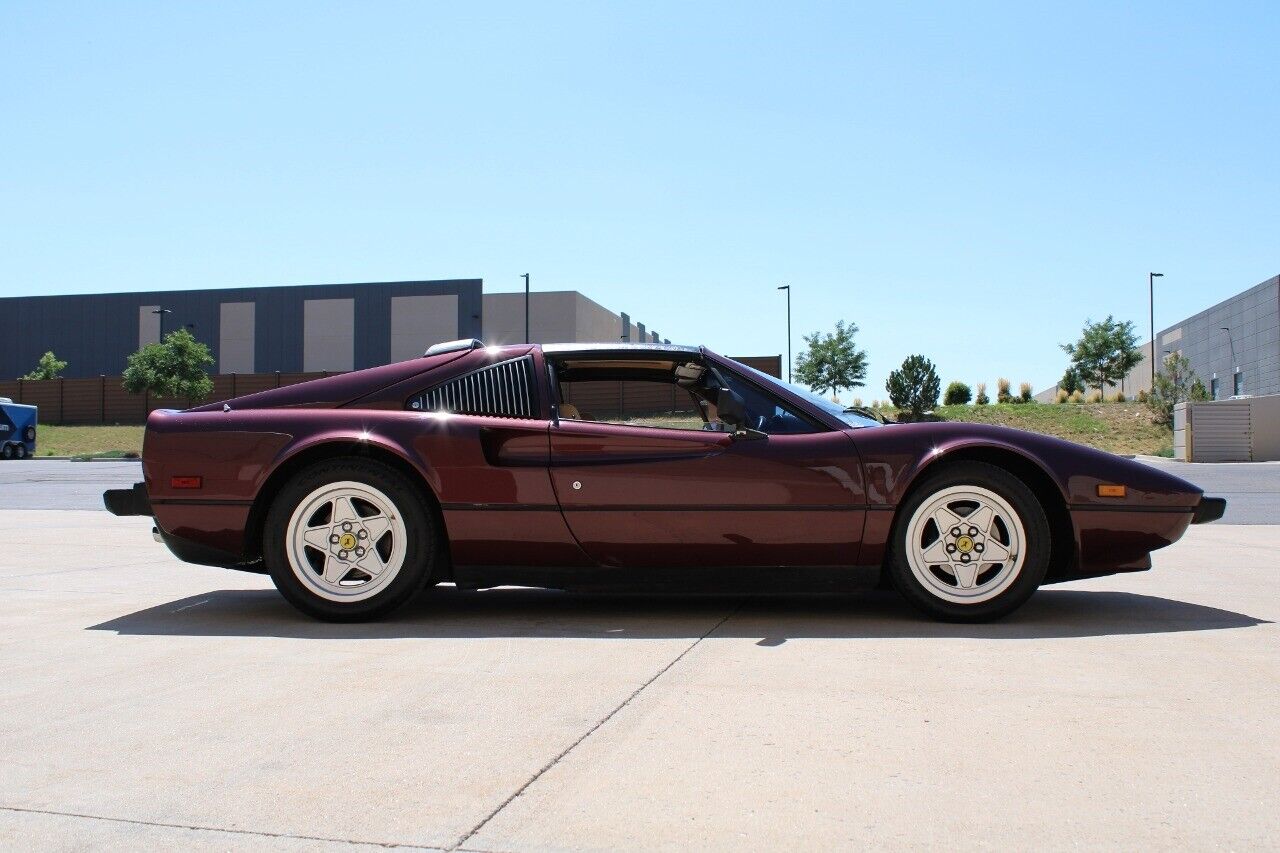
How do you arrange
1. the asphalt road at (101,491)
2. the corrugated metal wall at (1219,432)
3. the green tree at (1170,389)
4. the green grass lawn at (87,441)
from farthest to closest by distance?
1. the green tree at (1170,389)
2. the green grass lawn at (87,441)
3. the corrugated metal wall at (1219,432)
4. the asphalt road at (101,491)

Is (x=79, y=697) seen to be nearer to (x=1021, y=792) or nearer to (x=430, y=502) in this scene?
(x=430, y=502)

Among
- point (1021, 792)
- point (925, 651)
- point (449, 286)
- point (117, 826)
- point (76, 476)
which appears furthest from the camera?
point (449, 286)

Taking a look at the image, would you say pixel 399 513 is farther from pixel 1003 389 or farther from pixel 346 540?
pixel 1003 389

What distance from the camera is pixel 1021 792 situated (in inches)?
88.0

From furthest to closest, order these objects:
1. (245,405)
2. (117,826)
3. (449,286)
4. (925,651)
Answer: (449,286), (245,405), (925,651), (117,826)

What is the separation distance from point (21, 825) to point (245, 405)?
275cm

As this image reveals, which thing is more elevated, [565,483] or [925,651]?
[565,483]

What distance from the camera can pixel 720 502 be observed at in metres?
4.27

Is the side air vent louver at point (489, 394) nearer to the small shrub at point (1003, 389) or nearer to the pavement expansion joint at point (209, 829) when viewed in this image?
the pavement expansion joint at point (209, 829)

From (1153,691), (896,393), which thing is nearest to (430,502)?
(1153,691)

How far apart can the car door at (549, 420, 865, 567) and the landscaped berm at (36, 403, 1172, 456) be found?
34855 millimetres

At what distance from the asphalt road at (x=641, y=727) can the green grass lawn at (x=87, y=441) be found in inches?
1372

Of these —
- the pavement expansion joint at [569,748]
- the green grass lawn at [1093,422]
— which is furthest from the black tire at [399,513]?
the green grass lawn at [1093,422]

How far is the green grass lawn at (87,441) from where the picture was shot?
3819 cm
